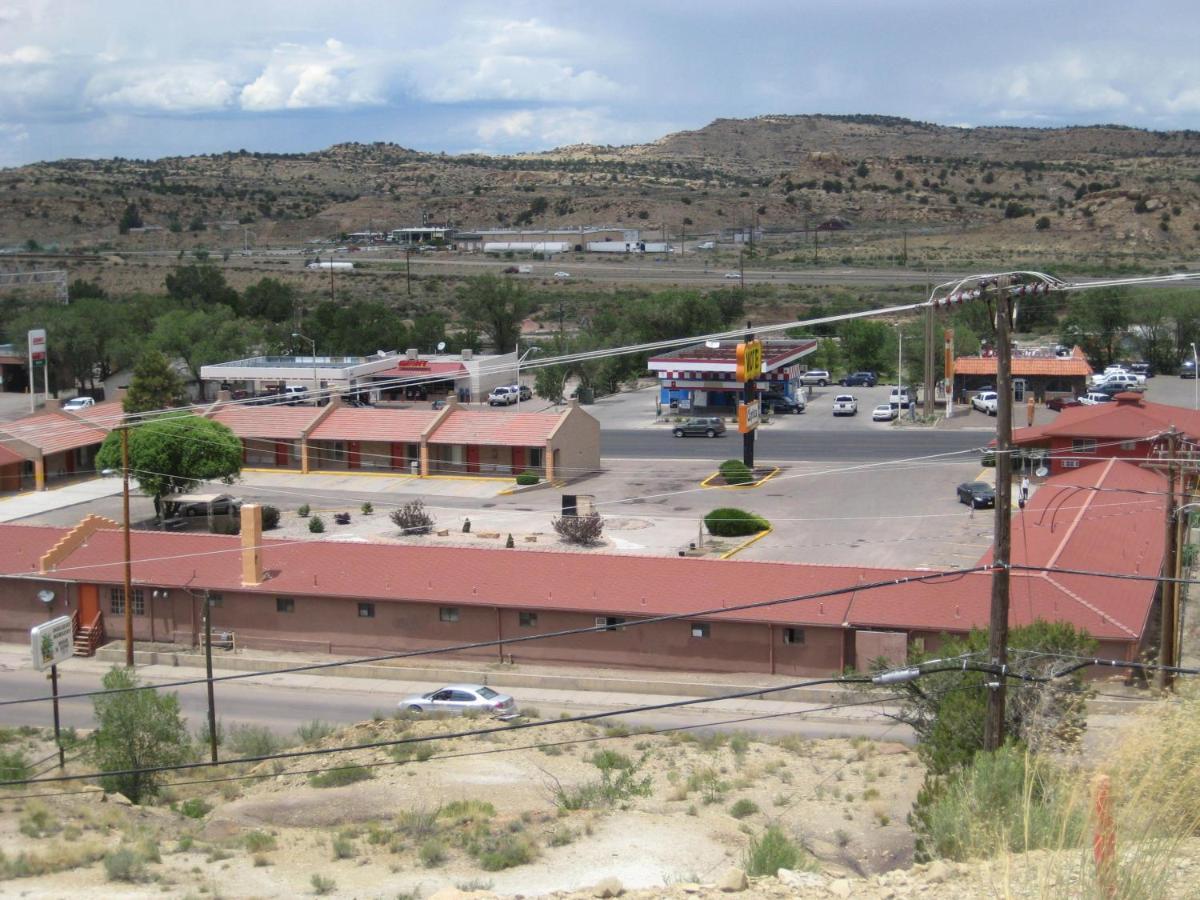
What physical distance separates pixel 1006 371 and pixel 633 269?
133744 millimetres

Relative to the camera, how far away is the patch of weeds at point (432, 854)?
19.0m

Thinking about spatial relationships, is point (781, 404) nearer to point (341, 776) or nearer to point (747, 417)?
point (747, 417)

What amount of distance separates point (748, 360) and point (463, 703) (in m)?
30.1

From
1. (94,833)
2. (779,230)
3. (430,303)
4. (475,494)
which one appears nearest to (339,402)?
(475,494)

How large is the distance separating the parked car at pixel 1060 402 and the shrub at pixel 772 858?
6041 centimetres

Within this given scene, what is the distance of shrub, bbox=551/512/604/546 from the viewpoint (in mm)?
44781

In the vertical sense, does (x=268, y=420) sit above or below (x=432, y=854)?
above

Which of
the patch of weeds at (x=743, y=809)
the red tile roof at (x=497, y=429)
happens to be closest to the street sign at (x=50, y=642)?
the patch of weeds at (x=743, y=809)

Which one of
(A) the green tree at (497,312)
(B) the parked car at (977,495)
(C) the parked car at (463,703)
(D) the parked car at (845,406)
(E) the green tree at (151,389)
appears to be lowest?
(C) the parked car at (463,703)

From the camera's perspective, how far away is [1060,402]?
74.8m

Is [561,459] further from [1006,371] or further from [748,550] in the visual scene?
[1006,371]

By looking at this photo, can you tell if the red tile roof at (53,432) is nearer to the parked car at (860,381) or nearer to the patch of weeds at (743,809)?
the patch of weeds at (743,809)

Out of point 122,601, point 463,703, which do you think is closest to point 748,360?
point 122,601

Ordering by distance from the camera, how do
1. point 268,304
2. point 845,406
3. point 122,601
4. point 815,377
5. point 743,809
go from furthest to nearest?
1. point 268,304
2. point 815,377
3. point 845,406
4. point 122,601
5. point 743,809
